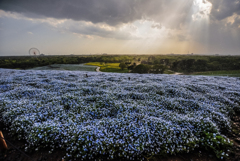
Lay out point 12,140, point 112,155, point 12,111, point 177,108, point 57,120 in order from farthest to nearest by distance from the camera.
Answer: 1. point 177,108
2. point 12,111
3. point 57,120
4. point 12,140
5. point 112,155

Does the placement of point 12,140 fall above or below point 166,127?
below

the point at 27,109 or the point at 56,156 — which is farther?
the point at 27,109

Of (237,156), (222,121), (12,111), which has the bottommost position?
(237,156)

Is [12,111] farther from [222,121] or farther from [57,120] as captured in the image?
[222,121]

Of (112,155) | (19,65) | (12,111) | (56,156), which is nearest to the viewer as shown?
(112,155)

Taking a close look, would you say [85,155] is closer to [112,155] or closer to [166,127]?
[112,155]

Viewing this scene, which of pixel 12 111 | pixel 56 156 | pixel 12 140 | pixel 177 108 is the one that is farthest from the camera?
pixel 177 108

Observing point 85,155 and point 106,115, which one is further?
point 106,115

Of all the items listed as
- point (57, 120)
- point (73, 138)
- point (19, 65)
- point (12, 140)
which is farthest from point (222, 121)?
point (19, 65)

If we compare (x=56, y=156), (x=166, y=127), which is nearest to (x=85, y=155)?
(x=56, y=156)
